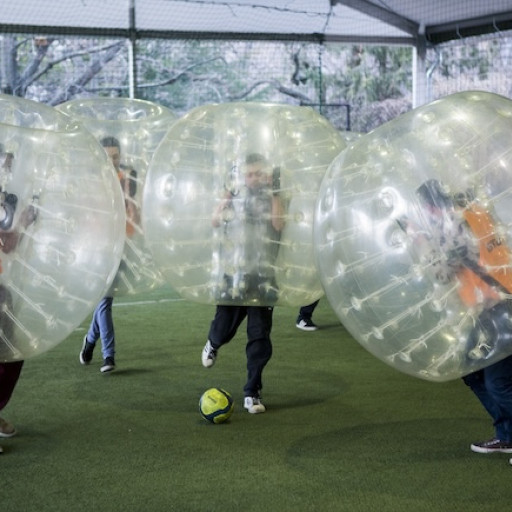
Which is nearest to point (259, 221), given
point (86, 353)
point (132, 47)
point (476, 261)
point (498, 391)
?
point (476, 261)

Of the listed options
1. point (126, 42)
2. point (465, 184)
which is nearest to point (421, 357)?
point (465, 184)

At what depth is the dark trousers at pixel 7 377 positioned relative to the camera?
14.0 feet

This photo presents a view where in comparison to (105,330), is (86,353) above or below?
below

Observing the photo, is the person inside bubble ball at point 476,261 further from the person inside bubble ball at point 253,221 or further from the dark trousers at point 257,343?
the dark trousers at point 257,343

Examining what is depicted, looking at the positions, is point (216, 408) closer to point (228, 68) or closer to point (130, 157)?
point (130, 157)

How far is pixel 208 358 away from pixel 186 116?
1606 mm

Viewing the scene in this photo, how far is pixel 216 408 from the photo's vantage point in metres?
4.58

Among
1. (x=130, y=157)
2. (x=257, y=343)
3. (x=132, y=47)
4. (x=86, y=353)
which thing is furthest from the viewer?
(x=132, y=47)

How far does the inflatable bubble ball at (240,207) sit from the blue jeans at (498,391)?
82cm

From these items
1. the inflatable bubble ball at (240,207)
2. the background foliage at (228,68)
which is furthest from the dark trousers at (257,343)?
the background foliage at (228,68)

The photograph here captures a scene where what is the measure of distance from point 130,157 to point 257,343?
118cm

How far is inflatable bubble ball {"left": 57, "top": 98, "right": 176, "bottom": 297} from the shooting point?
15.6 feet

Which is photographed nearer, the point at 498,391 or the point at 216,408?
the point at 498,391

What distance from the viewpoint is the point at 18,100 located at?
12.1 feet
